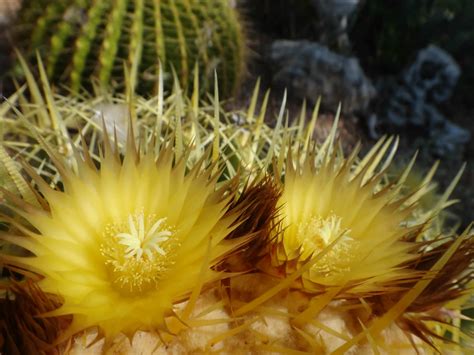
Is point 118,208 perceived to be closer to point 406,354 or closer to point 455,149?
point 406,354

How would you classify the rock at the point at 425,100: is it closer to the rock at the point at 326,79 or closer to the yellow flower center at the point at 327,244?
the rock at the point at 326,79

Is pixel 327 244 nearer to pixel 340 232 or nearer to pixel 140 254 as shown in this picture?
pixel 340 232

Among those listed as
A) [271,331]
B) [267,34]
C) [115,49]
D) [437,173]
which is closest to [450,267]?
[271,331]

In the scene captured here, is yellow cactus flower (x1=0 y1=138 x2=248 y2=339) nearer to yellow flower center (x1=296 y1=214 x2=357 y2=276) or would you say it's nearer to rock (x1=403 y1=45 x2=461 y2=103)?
yellow flower center (x1=296 y1=214 x2=357 y2=276)

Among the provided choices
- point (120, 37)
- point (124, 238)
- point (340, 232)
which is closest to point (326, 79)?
point (120, 37)

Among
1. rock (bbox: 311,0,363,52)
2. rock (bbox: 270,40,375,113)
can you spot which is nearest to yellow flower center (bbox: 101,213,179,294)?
rock (bbox: 270,40,375,113)
